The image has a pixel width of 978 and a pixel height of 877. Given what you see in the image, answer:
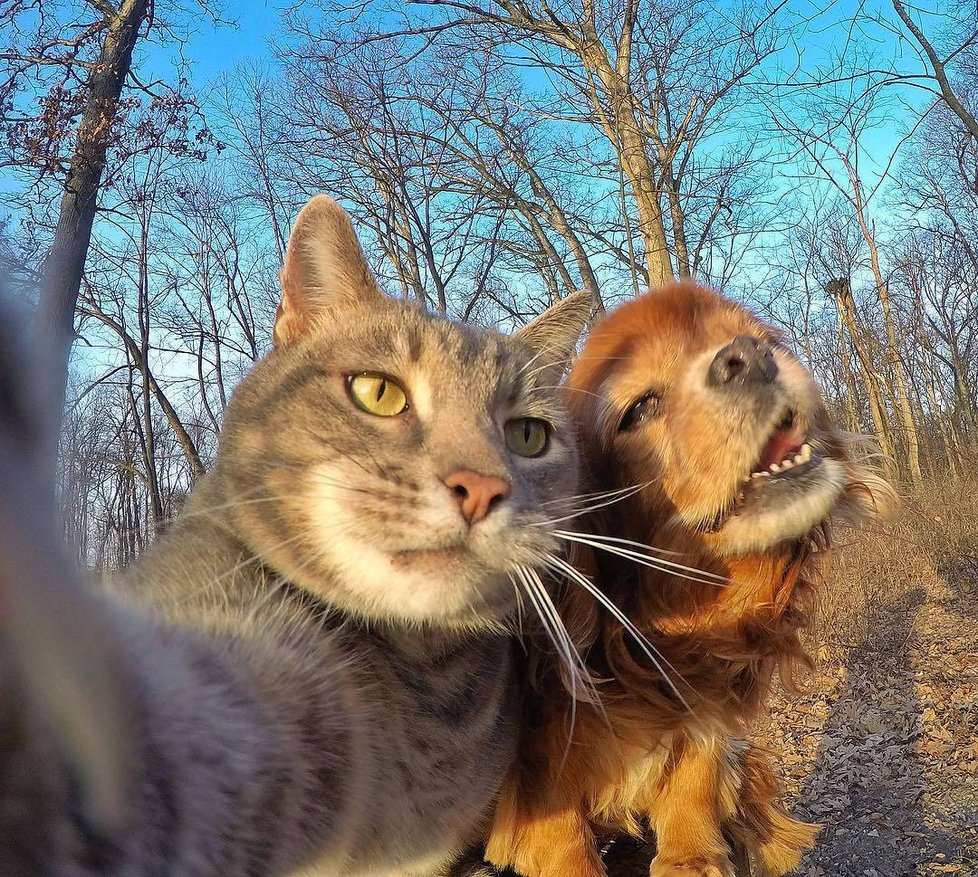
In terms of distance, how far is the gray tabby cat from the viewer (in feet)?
1.50

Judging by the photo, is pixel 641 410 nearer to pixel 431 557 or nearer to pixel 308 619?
pixel 431 557

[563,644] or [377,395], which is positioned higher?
[377,395]

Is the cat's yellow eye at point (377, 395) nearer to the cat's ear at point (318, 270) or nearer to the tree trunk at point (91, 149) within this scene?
the cat's ear at point (318, 270)

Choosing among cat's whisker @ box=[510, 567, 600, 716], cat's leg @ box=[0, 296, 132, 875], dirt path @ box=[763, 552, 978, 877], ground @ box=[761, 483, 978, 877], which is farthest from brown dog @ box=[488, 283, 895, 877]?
dirt path @ box=[763, 552, 978, 877]

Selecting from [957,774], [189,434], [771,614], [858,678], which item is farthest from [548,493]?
[858,678]

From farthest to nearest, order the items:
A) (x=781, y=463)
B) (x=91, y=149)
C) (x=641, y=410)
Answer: (x=91, y=149) < (x=641, y=410) < (x=781, y=463)

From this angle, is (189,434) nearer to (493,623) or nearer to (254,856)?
(493,623)

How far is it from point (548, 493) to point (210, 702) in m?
0.90

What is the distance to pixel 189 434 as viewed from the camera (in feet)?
22.5

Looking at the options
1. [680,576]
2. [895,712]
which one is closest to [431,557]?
[680,576]

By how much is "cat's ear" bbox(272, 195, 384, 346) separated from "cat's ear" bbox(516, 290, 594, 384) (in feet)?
1.72

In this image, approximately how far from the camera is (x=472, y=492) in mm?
1180

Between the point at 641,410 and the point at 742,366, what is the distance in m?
0.30

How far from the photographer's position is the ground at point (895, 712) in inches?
183
